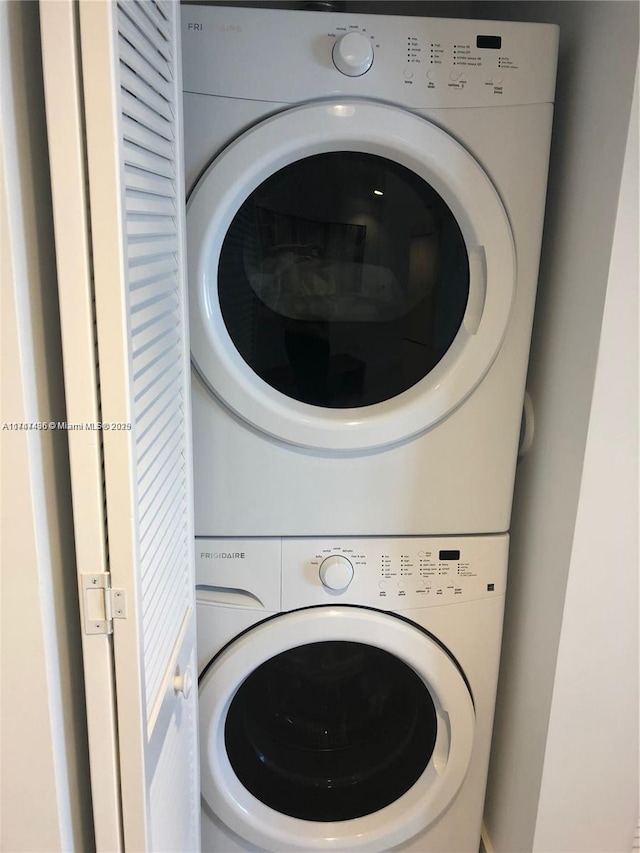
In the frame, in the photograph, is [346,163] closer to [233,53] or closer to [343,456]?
[233,53]

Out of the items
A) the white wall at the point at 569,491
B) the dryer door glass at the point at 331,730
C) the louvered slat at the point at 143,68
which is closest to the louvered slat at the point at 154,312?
the louvered slat at the point at 143,68

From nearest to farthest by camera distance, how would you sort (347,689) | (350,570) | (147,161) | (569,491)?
1. (147,161)
2. (569,491)
3. (350,570)
4. (347,689)

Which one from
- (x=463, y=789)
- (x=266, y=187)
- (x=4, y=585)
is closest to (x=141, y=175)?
(x=266, y=187)

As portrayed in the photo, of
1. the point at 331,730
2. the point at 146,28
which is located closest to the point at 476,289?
the point at 146,28

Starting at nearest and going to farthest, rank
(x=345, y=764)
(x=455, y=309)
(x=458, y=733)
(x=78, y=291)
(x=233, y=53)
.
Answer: (x=78, y=291)
(x=233, y=53)
(x=455, y=309)
(x=458, y=733)
(x=345, y=764)

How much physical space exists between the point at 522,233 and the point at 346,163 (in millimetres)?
310

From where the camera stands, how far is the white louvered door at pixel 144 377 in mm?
661

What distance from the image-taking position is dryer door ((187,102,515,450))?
107cm

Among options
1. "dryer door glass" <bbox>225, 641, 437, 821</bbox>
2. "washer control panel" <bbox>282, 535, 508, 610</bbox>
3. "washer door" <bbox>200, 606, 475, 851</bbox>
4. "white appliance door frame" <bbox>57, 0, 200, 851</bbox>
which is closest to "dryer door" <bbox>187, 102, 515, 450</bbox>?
"white appliance door frame" <bbox>57, 0, 200, 851</bbox>

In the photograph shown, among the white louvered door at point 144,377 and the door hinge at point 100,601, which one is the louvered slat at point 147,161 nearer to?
the white louvered door at point 144,377

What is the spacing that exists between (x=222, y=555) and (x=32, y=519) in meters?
0.56

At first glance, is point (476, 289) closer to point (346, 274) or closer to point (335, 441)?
point (346, 274)

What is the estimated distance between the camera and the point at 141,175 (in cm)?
79

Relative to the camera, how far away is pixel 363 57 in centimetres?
103
